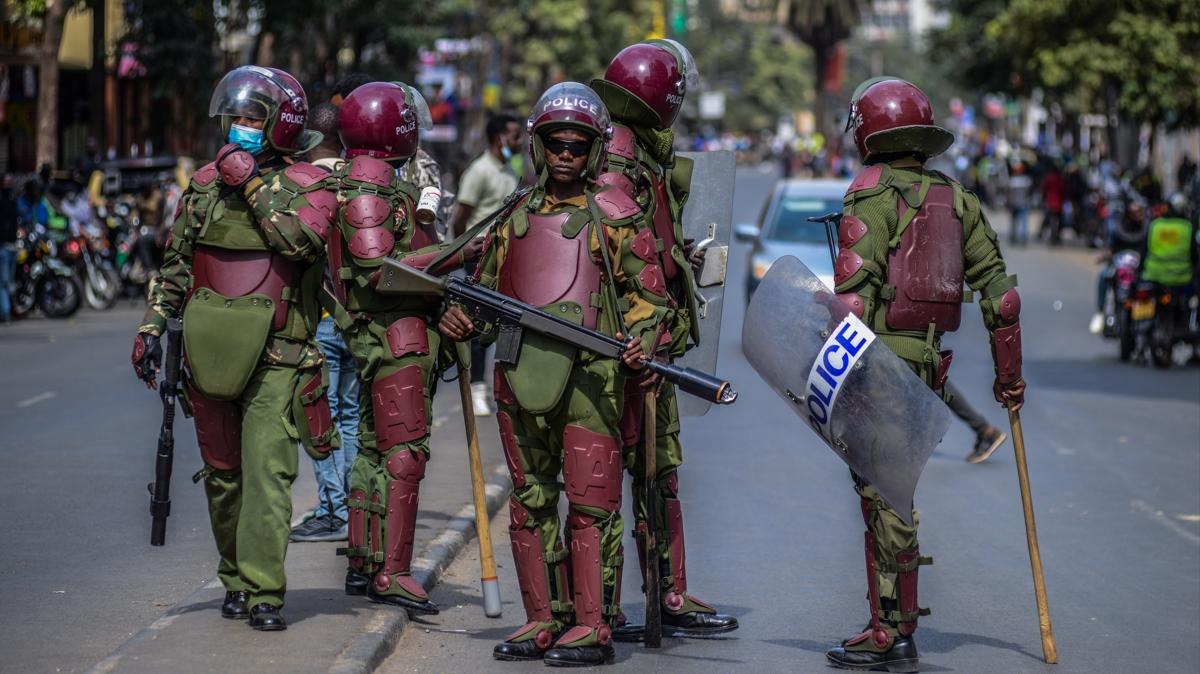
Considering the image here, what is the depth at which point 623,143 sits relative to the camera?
21.5ft

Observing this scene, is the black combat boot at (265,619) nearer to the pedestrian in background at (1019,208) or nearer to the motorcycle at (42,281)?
the motorcycle at (42,281)

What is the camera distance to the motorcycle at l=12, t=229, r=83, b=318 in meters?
21.3

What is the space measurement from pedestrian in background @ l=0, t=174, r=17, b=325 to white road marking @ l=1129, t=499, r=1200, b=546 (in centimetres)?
1410

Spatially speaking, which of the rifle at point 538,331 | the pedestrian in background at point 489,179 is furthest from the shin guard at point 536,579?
the pedestrian in background at point 489,179

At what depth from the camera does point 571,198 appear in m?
6.09

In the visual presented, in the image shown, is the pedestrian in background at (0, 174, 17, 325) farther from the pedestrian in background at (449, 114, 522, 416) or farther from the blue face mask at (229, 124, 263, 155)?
the blue face mask at (229, 124, 263, 155)

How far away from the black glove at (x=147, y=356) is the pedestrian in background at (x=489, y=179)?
5.32m

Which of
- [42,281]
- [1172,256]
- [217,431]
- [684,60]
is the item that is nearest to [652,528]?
[217,431]

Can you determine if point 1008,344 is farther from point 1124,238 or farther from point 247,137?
point 1124,238

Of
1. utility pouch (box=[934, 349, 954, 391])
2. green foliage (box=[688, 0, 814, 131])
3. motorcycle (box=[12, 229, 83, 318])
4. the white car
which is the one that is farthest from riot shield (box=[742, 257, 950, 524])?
green foliage (box=[688, 0, 814, 131])

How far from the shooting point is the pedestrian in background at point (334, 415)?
8.15 m

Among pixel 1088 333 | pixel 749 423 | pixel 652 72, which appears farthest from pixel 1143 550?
pixel 1088 333

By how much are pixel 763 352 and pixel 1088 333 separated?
52.1ft

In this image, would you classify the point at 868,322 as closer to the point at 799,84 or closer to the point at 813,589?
the point at 813,589
